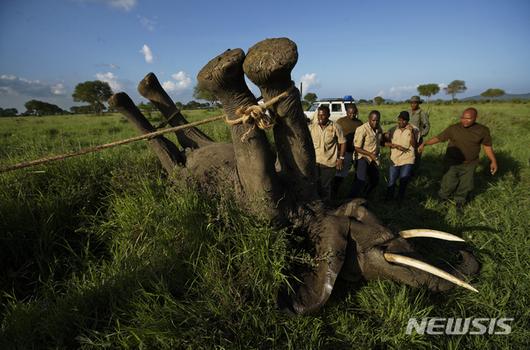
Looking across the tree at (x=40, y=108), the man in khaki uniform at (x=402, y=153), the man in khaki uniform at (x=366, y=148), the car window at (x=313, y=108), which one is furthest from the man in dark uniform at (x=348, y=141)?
the tree at (x=40, y=108)

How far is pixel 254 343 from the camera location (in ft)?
6.25

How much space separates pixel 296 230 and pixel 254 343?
99 centimetres

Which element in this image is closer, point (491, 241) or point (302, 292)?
point (302, 292)

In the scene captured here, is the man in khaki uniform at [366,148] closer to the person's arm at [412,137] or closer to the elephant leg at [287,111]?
the person's arm at [412,137]

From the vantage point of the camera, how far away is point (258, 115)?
1.87m

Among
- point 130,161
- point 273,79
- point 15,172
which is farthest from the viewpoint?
point 130,161

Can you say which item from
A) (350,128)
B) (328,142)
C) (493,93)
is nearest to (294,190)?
(328,142)

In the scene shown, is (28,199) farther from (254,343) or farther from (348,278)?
(348,278)

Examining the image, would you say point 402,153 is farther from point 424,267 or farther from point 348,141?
point 424,267

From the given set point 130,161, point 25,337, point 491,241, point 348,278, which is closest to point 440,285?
point 348,278

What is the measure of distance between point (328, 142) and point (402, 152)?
61.1 inches

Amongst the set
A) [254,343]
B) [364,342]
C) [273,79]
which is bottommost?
[364,342]

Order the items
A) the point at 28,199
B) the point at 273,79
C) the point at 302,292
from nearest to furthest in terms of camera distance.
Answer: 1. the point at 273,79
2. the point at 302,292
3. the point at 28,199

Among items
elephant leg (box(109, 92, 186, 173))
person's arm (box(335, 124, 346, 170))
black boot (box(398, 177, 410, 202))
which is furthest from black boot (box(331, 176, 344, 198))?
elephant leg (box(109, 92, 186, 173))
